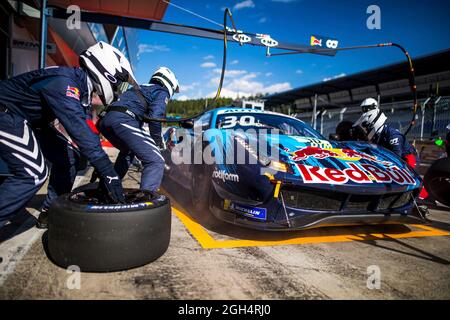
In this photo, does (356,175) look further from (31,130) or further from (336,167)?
(31,130)

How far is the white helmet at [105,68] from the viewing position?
2281mm

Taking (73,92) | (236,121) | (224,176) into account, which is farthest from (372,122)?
(73,92)

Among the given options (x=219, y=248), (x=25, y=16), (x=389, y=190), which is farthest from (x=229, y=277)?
(x=25, y=16)

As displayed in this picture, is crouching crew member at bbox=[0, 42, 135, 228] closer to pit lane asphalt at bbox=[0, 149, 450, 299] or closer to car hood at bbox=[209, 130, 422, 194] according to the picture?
pit lane asphalt at bbox=[0, 149, 450, 299]

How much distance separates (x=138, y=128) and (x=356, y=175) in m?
2.03

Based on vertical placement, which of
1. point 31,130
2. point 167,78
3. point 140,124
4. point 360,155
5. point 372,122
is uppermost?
point 167,78

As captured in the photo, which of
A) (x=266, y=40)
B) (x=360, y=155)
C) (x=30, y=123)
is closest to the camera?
(x=30, y=123)

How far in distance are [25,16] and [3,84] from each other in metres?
7.80

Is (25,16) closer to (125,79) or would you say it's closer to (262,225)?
(125,79)

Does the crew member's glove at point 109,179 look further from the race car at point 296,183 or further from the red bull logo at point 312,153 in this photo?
the red bull logo at point 312,153

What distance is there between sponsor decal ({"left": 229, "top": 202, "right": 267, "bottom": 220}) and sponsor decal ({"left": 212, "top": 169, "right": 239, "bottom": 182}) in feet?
0.75

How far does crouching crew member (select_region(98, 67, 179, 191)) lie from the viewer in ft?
8.68

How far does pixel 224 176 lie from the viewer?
2.62 m

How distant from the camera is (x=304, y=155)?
270cm
